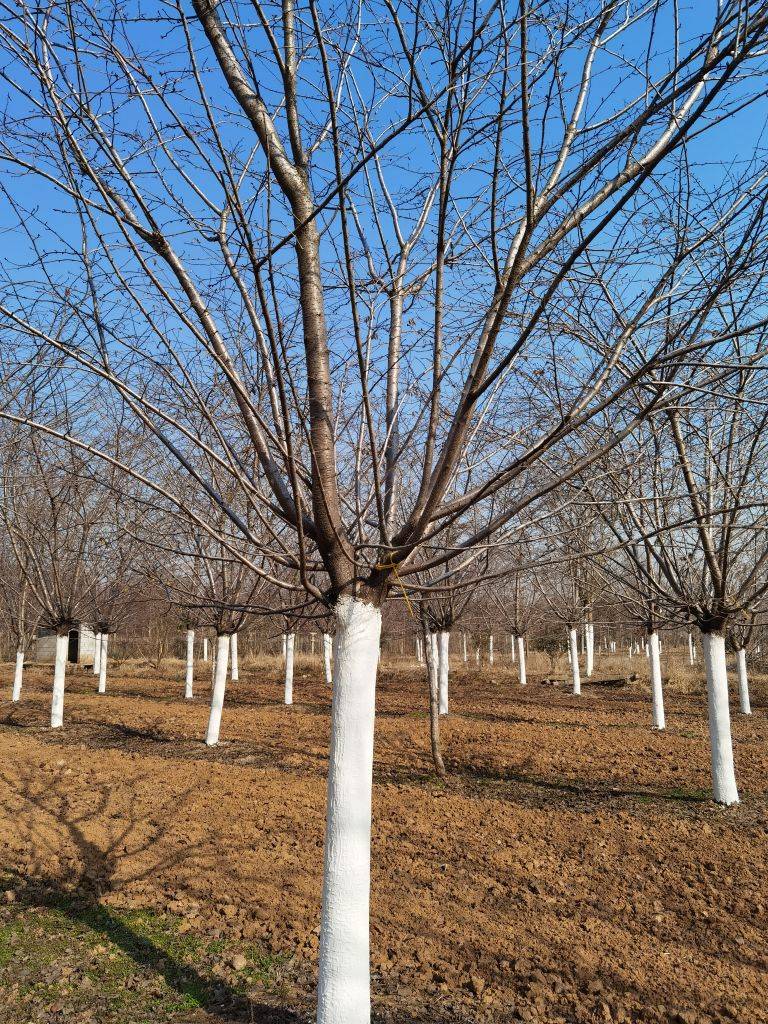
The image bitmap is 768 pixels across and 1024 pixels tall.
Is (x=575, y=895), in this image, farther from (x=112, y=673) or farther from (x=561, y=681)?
(x=112, y=673)

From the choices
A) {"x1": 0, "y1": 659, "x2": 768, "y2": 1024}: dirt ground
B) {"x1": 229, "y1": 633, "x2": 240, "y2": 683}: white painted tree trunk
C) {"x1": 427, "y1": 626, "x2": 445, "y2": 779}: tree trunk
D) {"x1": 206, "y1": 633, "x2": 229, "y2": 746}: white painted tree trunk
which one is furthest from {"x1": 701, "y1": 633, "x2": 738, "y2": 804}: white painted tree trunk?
{"x1": 229, "y1": 633, "x2": 240, "y2": 683}: white painted tree trunk

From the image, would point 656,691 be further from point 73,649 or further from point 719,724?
point 73,649

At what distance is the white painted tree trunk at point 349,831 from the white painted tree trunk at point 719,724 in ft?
17.5

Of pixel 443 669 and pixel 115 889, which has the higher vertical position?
pixel 443 669

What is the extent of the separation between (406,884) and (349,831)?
8.92 ft

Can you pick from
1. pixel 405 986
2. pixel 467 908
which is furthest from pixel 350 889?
pixel 467 908

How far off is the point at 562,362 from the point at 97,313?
280 cm

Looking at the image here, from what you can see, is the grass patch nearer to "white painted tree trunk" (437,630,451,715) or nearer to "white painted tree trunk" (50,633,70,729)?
"white painted tree trunk" (50,633,70,729)

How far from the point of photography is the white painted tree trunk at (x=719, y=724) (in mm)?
6727

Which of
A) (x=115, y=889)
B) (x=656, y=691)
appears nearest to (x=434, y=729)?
(x=115, y=889)

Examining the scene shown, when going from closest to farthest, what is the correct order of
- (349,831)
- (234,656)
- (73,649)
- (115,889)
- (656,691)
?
(349,831), (115,889), (656,691), (234,656), (73,649)

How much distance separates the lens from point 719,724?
22.0 feet

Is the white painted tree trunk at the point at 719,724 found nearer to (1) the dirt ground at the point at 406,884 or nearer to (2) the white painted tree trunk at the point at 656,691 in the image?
(1) the dirt ground at the point at 406,884

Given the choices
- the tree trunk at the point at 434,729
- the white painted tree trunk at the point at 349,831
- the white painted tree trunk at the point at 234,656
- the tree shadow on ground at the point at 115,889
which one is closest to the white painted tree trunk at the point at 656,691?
the tree trunk at the point at 434,729
